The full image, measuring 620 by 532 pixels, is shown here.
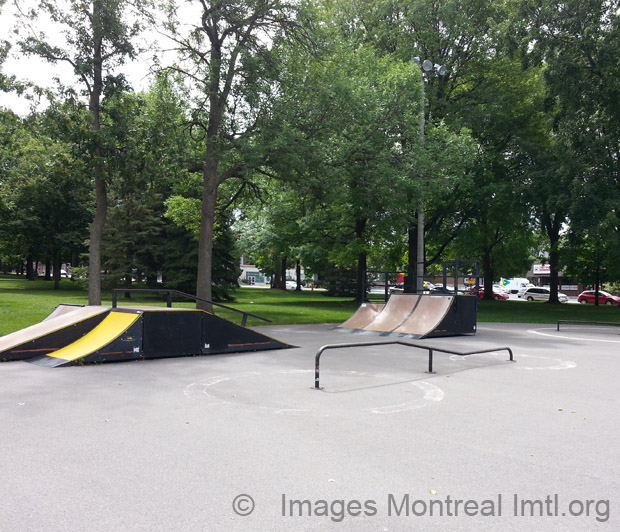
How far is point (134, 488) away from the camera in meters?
4.22

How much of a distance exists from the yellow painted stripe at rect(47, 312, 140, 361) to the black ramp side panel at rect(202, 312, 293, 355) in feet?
5.43

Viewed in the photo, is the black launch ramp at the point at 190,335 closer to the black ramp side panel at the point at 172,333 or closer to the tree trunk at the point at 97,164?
the black ramp side panel at the point at 172,333

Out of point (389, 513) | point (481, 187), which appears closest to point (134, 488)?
point (389, 513)

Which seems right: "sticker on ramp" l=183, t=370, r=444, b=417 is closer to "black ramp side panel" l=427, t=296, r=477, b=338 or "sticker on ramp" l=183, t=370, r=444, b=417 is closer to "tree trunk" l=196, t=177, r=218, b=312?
"black ramp side panel" l=427, t=296, r=477, b=338

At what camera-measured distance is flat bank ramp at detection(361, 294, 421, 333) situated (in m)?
17.0

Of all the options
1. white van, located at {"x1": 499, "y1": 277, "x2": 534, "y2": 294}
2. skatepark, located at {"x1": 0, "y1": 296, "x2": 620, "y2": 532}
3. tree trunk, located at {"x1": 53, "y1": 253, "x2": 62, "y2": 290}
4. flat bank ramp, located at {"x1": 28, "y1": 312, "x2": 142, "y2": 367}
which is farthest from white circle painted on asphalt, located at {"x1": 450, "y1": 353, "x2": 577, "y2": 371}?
white van, located at {"x1": 499, "y1": 277, "x2": 534, "y2": 294}

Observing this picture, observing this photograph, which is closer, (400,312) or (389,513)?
(389,513)

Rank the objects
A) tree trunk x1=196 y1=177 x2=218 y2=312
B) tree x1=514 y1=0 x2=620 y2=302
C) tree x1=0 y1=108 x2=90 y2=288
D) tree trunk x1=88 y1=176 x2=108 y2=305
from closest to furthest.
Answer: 1. tree trunk x1=88 y1=176 x2=108 y2=305
2. tree trunk x1=196 y1=177 x2=218 y2=312
3. tree x1=514 y1=0 x2=620 y2=302
4. tree x1=0 y1=108 x2=90 y2=288

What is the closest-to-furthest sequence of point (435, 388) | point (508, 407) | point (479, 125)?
point (508, 407) → point (435, 388) → point (479, 125)

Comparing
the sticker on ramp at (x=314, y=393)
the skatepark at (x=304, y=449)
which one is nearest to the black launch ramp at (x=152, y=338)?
the skatepark at (x=304, y=449)

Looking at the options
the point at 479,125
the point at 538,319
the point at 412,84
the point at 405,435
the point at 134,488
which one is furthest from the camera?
the point at 479,125

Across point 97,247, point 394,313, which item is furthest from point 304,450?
point 97,247

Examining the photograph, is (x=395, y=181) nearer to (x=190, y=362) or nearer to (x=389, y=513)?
(x=190, y=362)

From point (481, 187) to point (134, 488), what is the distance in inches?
1087
